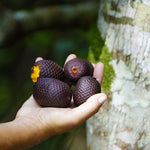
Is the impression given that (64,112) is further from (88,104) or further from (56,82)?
(56,82)

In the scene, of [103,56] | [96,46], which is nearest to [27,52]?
[96,46]

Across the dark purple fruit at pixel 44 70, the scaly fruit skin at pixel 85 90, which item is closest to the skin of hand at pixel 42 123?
the scaly fruit skin at pixel 85 90

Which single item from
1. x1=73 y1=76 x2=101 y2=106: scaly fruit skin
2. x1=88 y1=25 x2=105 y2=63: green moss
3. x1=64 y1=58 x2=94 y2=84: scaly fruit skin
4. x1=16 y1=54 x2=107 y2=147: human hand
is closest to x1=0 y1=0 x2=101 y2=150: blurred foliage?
x1=88 y1=25 x2=105 y2=63: green moss

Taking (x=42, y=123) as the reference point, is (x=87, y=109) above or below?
above

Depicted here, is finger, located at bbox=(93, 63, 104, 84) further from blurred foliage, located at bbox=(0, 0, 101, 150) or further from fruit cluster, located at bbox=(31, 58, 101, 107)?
blurred foliage, located at bbox=(0, 0, 101, 150)

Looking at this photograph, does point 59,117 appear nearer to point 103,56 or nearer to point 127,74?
point 127,74

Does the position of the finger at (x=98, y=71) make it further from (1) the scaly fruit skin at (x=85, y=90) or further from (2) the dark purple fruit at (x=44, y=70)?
(2) the dark purple fruit at (x=44, y=70)

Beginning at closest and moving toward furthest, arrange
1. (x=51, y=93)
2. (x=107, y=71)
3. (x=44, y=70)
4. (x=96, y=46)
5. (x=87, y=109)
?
1. (x=87, y=109)
2. (x=51, y=93)
3. (x=44, y=70)
4. (x=107, y=71)
5. (x=96, y=46)
